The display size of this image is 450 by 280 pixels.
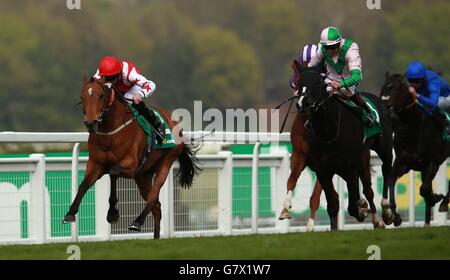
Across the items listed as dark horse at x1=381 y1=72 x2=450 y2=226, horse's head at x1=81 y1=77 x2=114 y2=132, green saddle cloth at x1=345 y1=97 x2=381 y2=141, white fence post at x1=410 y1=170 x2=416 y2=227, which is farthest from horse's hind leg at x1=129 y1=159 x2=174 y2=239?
white fence post at x1=410 y1=170 x2=416 y2=227

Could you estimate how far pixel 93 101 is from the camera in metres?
9.76

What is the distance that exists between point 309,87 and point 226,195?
9.01 feet

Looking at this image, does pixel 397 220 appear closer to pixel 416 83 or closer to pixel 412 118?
pixel 412 118

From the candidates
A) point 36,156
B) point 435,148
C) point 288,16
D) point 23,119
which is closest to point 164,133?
point 36,156

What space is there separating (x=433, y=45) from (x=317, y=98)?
40.2m

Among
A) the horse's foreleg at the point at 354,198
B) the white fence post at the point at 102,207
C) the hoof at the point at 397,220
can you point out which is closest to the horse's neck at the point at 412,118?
the hoof at the point at 397,220

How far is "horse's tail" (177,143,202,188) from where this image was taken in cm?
1148

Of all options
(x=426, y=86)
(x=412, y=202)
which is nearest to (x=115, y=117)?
(x=426, y=86)

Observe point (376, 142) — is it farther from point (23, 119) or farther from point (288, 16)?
point (288, 16)

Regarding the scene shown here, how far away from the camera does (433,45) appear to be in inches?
1954

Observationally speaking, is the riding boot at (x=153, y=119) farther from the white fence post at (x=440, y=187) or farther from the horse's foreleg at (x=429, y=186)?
the white fence post at (x=440, y=187)

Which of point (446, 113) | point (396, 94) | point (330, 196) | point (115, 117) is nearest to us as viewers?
point (115, 117)

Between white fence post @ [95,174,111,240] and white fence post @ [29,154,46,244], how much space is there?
0.75 metres

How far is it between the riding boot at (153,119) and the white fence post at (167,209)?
4.09 ft
